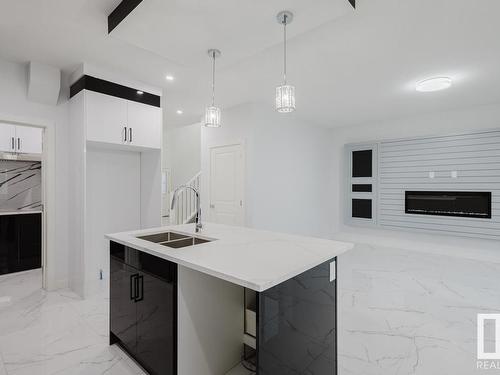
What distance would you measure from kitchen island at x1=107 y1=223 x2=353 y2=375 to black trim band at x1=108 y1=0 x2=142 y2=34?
1.68 m

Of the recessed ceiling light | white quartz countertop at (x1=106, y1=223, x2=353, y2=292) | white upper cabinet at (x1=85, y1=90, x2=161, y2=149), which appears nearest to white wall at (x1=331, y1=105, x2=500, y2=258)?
the recessed ceiling light

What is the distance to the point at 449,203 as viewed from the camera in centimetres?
487

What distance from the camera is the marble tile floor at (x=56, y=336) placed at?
6.28 feet

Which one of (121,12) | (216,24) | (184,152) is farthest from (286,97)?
(184,152)

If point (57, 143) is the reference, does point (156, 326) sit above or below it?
below

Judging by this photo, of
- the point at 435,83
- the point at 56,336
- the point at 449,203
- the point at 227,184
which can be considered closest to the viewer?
the point at 56,336

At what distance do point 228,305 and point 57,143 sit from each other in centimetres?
299

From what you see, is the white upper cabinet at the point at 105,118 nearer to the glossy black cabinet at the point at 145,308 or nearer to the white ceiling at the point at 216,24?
the white ceiling at the point at 216,24

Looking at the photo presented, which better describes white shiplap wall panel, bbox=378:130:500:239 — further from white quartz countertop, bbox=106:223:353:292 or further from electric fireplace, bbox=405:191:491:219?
white quartz countertop, bbox=106:223:353:292

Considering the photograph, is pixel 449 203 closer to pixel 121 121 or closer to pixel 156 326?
pixel 156 326

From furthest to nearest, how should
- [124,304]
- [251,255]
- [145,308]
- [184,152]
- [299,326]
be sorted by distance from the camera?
[184,152] < [124,304] < [145,308] < [251,255] < [299,326]

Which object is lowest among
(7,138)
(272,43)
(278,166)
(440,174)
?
(440,174)

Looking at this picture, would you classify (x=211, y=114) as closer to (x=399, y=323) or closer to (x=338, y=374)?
(x=338, y=374)

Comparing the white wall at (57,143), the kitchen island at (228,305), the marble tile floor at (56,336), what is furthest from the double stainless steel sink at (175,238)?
the white wall at (57,143)
